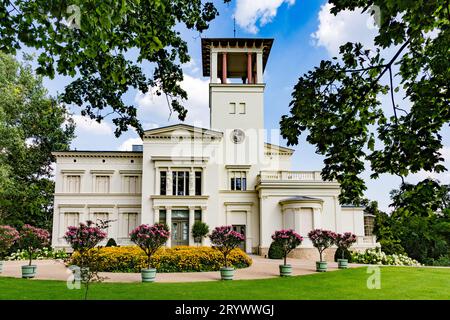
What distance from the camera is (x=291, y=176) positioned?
102 ft

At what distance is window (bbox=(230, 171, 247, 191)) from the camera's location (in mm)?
33125

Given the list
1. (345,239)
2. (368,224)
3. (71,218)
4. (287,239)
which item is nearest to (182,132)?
(71,218)

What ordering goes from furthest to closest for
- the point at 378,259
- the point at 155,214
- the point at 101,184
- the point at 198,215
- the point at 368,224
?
the point at 101,184 → the point at 368,224 → the point at 198,215 → the point at 155,214 → the point at 378,259

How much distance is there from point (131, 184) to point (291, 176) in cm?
1372

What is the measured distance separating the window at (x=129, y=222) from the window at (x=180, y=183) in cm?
424

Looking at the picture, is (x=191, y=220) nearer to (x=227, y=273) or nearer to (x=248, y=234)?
(x=248, y=234)

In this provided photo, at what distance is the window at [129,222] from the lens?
3234cm

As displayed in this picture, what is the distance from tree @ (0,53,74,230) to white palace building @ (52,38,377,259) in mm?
4154

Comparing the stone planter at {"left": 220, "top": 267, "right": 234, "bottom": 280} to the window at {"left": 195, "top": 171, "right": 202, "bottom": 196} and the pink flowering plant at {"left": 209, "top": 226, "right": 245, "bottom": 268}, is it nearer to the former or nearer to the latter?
the pink flowering plant at {"left": 209, "top": 226, "right": 245, "bottom": 268}

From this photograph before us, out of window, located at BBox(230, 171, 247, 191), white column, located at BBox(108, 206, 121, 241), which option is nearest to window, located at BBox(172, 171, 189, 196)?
window, located at BBox(230, 171, 247, 191)

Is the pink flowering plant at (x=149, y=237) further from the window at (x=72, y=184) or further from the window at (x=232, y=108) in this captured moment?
the window at (x=232, y=108)

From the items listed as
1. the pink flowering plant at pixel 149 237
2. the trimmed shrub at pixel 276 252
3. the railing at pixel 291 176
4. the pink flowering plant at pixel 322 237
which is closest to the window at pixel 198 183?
the railing at pixel 291 176

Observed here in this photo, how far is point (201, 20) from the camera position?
8992 mm

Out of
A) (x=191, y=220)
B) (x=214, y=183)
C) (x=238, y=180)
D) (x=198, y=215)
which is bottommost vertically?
(x=191, y=220)
